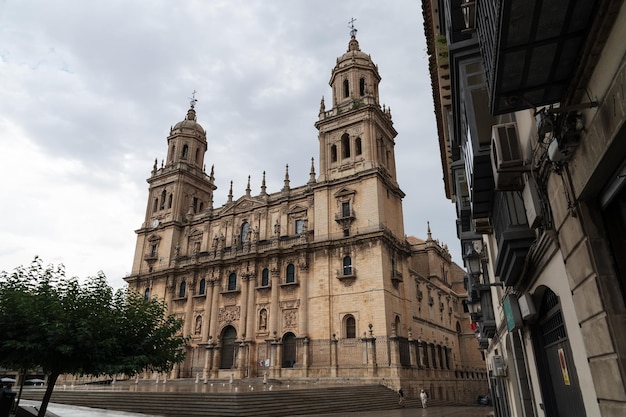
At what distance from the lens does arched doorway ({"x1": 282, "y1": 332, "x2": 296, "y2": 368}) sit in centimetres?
3147

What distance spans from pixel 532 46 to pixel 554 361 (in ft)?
16.3

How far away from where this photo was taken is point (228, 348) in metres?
35.0

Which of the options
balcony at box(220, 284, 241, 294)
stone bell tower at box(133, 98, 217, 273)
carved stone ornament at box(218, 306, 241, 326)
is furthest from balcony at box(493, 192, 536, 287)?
stone bell tower at box(133, 98, 217, 273)

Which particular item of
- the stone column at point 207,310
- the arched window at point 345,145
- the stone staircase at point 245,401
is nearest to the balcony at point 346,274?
the stone staircase at point 245,401

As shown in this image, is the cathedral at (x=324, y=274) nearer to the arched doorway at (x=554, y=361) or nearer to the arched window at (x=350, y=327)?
the arched window at (x=350, y=327)

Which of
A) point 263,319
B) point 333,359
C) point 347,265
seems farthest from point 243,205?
point 333,359

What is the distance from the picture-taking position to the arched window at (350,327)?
30.1 metres

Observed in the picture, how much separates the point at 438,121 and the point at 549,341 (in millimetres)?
13820

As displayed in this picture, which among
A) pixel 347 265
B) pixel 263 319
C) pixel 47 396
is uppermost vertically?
pixel 347 265

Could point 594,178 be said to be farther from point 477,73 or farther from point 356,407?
point 356,407

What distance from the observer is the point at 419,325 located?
34531mm

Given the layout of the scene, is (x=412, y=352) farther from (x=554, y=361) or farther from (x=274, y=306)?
(x=554, y=361)

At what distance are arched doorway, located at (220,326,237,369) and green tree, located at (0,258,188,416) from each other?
18613mm

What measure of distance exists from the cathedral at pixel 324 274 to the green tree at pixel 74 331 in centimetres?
1601
